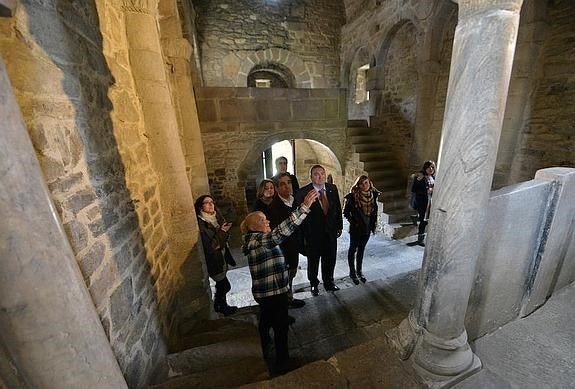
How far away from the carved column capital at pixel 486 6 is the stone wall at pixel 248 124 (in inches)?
201

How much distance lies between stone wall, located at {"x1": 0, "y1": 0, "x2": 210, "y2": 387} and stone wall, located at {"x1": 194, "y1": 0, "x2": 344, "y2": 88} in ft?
24.4

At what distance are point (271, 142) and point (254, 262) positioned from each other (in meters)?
4.57

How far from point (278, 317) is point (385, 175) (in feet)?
17.6

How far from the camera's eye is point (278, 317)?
80.4 inches

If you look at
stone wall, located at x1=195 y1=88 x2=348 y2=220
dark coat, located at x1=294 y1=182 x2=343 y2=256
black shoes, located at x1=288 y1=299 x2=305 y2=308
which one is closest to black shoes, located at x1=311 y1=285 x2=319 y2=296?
black shoes, located at x1=288 y1=299 x2=305 y2=308

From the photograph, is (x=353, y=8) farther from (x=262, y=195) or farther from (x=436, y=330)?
(x=436, y=330)

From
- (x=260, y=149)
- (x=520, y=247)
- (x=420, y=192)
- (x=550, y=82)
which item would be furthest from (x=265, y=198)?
(x=550, y=82)

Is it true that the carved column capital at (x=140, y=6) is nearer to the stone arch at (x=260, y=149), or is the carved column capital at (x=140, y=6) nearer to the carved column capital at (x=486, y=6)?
the carved column capital at (x=486, y=6)

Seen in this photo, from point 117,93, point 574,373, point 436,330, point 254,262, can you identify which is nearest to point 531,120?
point 574,373

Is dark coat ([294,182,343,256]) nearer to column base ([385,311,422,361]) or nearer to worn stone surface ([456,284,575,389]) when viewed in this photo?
column base ([385,311,422,361])

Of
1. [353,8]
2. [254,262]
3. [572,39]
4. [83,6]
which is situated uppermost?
[353,8]

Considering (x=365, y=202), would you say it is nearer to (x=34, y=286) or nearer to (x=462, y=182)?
(x=462, y=182)

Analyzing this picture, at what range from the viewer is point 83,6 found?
4.55 ft

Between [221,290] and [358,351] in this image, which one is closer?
[358,351]
